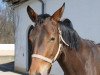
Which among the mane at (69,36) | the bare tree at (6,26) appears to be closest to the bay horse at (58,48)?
the mane at (69,36)

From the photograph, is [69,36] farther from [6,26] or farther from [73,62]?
[6,26]

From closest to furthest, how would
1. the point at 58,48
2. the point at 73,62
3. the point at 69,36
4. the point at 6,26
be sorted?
the point at 58,48, the point at 69,36, the point at 73,62, the point at 6,26

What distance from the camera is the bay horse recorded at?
394 centimetres

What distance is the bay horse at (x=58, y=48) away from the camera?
12.9 feet

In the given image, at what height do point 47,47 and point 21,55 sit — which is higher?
point 47,47

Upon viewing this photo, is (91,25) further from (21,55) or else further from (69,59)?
(21,55)

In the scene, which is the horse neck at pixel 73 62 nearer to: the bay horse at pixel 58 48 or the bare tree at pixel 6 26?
the bay horse at pixel 58 48

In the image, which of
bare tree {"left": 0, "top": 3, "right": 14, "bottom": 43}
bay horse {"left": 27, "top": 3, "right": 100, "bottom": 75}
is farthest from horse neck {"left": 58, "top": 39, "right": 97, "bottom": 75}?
bare tree {"left": 0, "top": 3, "right": 14, "bottom": 43}

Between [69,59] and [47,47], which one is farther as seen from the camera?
[69,59]

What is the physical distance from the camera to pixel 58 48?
162 inches

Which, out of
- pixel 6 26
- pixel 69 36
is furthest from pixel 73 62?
pixel 6 26

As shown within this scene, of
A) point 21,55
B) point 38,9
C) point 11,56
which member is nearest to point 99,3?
point 38,9

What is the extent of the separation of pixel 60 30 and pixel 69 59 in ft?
1.51

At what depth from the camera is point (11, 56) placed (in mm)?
26109
